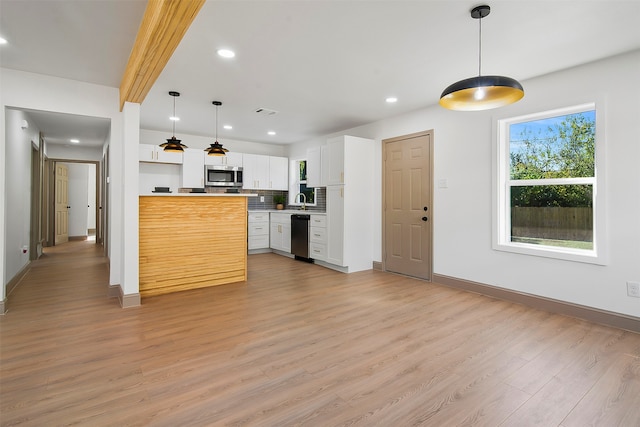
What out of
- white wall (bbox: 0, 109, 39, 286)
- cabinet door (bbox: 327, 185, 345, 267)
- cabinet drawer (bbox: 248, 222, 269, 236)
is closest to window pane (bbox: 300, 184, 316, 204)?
cabinet drawer (bbox: 248, 222, 269, 236)

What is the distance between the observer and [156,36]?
206 centimetres

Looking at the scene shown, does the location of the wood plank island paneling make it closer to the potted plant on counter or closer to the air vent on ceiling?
the air vent on ceiling

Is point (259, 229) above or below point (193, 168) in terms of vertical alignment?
below

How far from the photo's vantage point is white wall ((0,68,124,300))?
3.25 metres

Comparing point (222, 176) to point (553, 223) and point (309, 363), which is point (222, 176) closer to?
point (309, 363)

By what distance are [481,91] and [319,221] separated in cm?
371

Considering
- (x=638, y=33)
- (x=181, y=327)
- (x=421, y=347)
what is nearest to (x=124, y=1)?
(x=181, y=327)

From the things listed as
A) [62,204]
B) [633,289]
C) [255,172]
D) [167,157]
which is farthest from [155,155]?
[633,289]

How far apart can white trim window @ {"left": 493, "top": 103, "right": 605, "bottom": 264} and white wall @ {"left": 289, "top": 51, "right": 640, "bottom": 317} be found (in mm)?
91

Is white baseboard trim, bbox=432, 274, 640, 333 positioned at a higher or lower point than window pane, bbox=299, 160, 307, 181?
lower

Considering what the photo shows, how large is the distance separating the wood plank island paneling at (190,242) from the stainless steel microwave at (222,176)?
91.5 inches

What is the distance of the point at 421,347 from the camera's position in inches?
97.7

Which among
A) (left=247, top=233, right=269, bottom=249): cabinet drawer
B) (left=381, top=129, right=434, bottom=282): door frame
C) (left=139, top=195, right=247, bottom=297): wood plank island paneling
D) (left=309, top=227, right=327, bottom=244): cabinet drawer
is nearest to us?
(left=139, top=195, right=247, bottom=297): wood plank island paneling

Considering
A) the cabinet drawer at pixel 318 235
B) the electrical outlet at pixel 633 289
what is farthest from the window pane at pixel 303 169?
the electrical outlet at pixel 633 289
